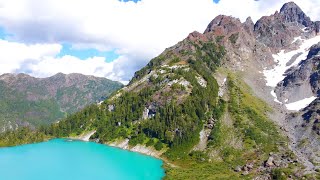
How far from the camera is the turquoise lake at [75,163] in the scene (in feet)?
439

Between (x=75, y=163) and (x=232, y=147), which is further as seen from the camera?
(x=232, y=147)

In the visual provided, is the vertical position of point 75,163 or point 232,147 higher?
point 232,147

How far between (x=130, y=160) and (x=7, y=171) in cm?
5141

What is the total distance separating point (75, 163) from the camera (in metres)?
156

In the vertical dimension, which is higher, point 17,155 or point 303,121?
point 303,121

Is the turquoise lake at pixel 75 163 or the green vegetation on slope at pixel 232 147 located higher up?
the green vegetation on slope at pixel 232 147

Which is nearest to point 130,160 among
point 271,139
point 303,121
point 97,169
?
point 97,169

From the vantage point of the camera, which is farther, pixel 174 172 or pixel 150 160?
pixel 150 160

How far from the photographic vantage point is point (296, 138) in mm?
172625

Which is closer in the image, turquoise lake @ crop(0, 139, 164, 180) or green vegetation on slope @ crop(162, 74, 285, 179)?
turquoise lake @ crop(0, 139, 164, 180)

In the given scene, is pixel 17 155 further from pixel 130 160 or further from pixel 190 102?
pixel 190 102

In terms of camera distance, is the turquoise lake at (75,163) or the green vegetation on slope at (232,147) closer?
the turquoise lake at (75,163)

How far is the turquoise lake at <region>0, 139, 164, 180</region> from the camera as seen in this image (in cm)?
13375

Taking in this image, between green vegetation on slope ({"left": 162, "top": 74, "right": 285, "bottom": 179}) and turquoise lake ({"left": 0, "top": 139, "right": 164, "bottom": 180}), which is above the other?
green vegetation on slope ({"left": 162, "top": 74, "right": 285, "bottom": 179})
